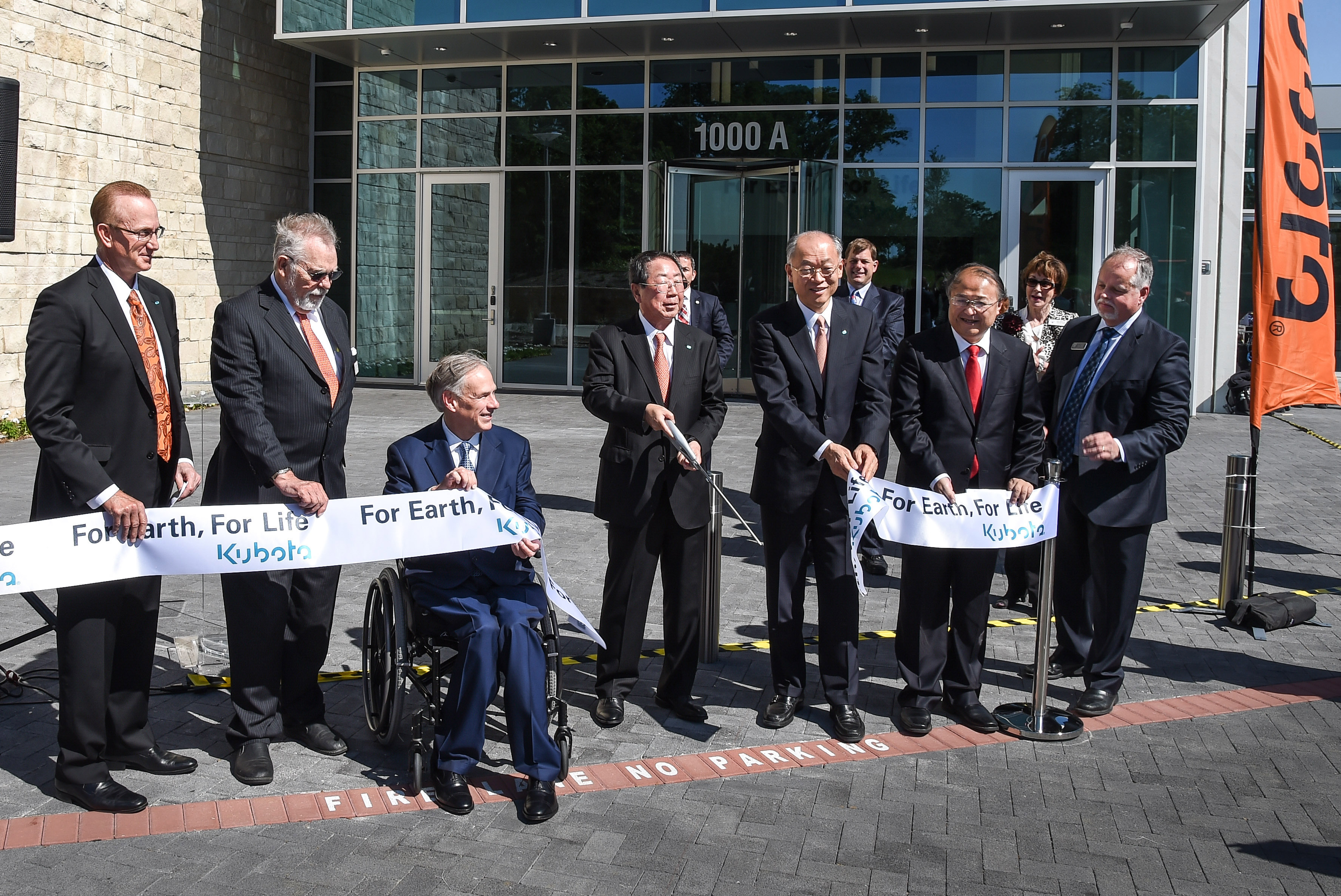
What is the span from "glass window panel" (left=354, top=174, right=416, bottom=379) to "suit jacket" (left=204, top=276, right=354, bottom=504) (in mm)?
14805

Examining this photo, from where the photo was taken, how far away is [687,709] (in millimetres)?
4906

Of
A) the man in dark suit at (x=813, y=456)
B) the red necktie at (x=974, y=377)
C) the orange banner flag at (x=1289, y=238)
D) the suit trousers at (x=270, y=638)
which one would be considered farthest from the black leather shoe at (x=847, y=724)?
the orange banner flag at (x=1289, y=238)

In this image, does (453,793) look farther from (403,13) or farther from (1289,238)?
(403,13)

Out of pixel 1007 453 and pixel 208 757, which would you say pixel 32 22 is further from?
pixel 1007 453

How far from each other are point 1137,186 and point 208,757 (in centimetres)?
1500

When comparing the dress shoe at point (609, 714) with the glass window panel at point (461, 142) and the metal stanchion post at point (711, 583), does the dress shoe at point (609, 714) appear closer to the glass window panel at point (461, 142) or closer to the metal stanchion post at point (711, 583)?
the metal stanchion post at point (711, 583)

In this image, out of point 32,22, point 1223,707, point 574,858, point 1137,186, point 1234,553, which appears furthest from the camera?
point 1137,186

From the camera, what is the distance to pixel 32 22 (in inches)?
527

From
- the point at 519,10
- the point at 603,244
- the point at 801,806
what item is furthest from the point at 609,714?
the point at 603,244

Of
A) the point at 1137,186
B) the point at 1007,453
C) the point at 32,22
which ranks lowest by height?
the point at 1007,453

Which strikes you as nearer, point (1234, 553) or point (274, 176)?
point (1234, 553)

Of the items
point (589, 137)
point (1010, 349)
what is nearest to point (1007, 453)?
point (1010, 349)

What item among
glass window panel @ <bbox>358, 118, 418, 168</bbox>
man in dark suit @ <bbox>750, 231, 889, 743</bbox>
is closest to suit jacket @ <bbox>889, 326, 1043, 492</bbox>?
man in dark suit @ <bbox>750, 231, 889, 743</bbox>

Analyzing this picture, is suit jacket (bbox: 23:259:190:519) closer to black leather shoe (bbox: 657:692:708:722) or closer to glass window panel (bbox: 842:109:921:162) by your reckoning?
black leather shoe (bbox: 657:692:708:722)
